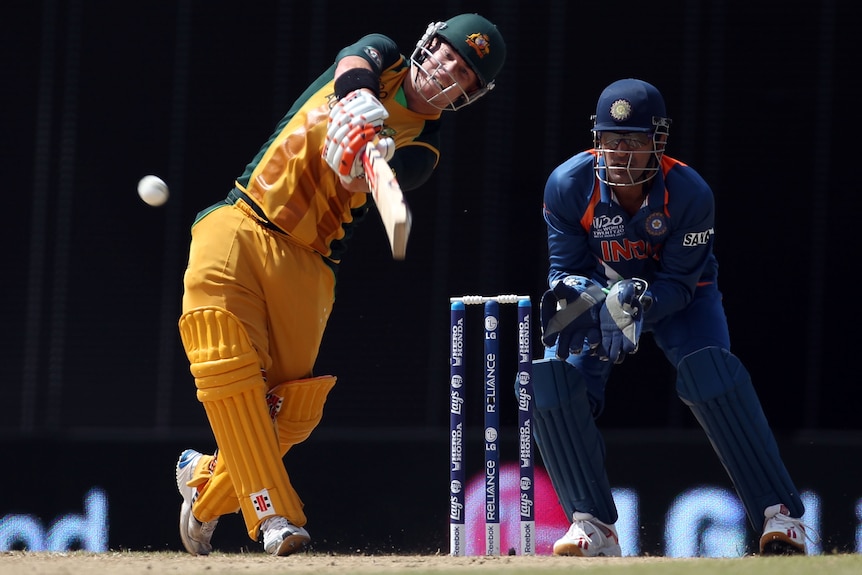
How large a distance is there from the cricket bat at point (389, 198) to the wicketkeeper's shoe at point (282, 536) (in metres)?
0.68

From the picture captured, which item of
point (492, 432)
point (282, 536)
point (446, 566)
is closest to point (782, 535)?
point (492, 432)

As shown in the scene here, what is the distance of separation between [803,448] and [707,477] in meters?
0.30

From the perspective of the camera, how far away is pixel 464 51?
321 centimetres

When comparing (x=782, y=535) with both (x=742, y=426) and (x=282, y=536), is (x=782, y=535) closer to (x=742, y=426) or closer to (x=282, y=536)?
(x=742, y=426)

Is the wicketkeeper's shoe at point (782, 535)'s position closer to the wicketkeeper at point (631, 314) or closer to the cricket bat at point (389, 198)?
the wicketkeeper at point (631, 314)

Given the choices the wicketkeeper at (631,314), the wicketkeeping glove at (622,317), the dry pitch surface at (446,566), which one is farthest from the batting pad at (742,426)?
the dry pitch surface at (446,566)

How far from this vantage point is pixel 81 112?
173 inches

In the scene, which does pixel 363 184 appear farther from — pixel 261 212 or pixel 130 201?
pixel 130 201

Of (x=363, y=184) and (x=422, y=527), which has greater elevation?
(x=363, y=184)

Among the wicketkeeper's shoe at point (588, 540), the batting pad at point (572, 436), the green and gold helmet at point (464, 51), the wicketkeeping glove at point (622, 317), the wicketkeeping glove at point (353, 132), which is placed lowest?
the wicketkeeper's shoe at point (588, 540)

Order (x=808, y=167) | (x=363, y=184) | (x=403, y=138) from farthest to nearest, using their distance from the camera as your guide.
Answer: (x=808, y=167), (x=403, y=138), (x=363, y=184)

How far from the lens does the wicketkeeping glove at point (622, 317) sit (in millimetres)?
3285

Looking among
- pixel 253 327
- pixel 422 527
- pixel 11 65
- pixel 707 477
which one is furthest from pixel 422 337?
pixel 11 65

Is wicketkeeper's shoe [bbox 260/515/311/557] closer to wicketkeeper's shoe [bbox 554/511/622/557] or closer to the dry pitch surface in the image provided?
the dry pitch surface
